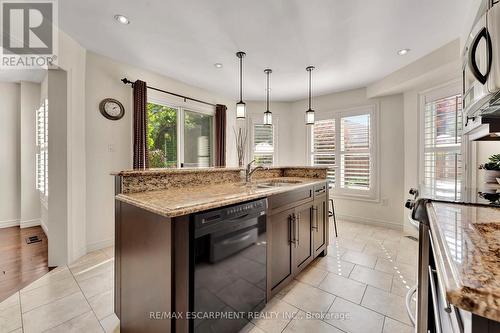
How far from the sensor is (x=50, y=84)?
8.04 feet

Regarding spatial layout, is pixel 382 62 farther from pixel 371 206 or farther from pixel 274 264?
pixel 274 264

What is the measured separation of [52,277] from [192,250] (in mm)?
2203

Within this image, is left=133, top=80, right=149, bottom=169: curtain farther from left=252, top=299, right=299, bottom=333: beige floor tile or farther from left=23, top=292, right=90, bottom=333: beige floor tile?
left=252, top=299, right=299, bottom=333: beige floor tile

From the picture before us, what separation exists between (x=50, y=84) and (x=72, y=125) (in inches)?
19.3

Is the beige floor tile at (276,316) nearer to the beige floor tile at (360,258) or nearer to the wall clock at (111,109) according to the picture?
the beige floor tile at (360,258)

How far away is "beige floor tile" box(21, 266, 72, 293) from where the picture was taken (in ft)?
6.88

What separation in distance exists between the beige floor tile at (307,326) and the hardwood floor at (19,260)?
2.53 m

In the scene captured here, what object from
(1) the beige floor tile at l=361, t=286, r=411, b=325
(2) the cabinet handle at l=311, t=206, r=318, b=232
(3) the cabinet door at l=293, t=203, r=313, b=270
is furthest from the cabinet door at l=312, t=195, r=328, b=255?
(1) the beige floor tile at l=361, t=286, r=411, b=325

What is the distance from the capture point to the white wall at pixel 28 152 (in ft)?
12.5

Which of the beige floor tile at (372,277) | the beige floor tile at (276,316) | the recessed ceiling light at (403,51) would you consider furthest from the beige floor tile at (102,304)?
the recessed ceiling light at (403,51)

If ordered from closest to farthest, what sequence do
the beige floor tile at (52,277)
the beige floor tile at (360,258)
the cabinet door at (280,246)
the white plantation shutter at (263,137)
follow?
1. the cabinet door at (280,246)
2. the beige floor tile at (52,277)
3. the beige floor tile at (360,258)
4. the white plantation shutter at (263,137)

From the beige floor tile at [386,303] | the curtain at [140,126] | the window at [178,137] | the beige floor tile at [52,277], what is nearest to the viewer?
the beige floor tile at [386,303]

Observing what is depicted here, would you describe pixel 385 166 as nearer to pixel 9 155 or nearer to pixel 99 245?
pixel 99 245

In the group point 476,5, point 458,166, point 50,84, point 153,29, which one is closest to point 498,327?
point 476,5
